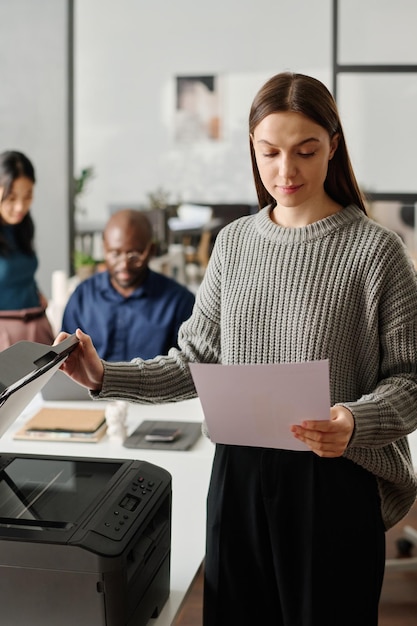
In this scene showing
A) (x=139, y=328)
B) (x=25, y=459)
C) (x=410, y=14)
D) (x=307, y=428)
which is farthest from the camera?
(x=410, y=14)

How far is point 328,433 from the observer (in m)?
1.33

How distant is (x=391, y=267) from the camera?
1.45 meters

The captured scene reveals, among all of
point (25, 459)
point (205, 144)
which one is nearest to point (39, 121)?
point (205, 144)

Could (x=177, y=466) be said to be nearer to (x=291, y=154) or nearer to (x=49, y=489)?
(x=49, y=489)

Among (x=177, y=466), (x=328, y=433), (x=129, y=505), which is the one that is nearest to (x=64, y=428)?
(x=177, y=466)

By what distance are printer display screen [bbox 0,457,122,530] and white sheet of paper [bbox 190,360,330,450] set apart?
0.85 ft

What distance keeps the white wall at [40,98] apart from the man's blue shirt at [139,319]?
3355mm

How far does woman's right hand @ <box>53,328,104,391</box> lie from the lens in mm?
1562

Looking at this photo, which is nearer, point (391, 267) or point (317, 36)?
point (391, 267)

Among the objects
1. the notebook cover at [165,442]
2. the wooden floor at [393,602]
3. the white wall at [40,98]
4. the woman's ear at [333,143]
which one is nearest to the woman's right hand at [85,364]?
the woman's ear at [333,143]

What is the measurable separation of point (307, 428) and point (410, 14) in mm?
5257

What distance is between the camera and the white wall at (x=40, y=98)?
6.18 meters

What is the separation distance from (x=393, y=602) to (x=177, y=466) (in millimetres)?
1221

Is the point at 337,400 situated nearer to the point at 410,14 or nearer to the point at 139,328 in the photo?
the point at 139,328
